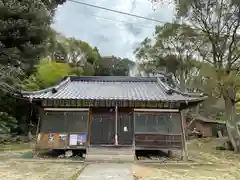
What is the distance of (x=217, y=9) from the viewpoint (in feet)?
52.4

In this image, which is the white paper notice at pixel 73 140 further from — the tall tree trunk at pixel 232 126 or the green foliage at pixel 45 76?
the tall tree trunk at pixel 232 126

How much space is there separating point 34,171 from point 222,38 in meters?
14.6

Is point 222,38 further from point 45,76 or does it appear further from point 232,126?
point 45,76

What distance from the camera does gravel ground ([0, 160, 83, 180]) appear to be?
710 centimetres

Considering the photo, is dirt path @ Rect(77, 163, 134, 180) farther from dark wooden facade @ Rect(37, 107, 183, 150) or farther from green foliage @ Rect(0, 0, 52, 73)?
green foliage @ Rect(0, 0, 52, 73)

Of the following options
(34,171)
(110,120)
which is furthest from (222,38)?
(34,171)

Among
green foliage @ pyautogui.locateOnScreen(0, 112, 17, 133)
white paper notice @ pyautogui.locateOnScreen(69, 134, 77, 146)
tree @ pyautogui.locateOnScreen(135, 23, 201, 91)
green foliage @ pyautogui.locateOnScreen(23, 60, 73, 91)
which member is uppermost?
tree @ pyautogui.locateOnScreen(135, 23, 201, 91)

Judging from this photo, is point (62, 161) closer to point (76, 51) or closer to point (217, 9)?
point (217, 9)

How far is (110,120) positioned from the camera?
37.6 ft

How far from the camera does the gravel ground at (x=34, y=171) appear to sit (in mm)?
7098

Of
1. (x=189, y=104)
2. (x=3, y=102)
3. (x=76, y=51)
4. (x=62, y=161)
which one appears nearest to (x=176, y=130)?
(x=189, y=104)

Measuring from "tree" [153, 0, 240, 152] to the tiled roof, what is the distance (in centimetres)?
444

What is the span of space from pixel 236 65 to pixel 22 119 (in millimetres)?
17689

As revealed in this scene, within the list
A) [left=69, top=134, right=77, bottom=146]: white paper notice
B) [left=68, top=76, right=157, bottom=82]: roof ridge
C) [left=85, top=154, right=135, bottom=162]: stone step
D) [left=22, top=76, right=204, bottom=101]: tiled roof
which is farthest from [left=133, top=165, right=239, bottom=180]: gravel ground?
[left=68, top=76, right=157, bottom=82]: roof ridge
